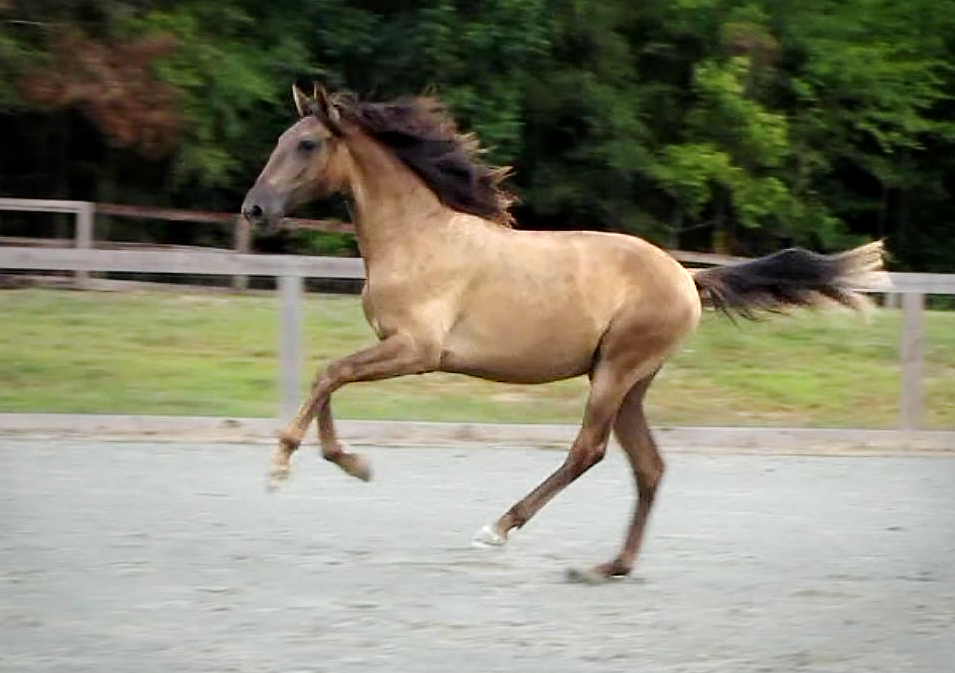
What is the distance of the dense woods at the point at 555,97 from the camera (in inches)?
796

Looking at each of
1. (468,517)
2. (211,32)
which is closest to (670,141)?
(211,32)

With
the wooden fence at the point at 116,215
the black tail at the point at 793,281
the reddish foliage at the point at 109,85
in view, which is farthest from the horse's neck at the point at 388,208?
the reddish foliage at the point at 109,85

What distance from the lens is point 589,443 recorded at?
24.3 feet

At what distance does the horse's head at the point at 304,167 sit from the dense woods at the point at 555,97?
1266 centimetres

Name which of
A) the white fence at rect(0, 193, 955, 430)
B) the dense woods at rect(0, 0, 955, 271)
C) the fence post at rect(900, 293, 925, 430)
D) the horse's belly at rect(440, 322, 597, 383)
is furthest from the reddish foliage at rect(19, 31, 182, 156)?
the horse's belly at rect(440, 322, 597, 383)

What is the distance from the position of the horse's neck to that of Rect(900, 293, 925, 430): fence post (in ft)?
19.1

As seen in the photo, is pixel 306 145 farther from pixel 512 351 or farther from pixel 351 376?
pixel 512 351

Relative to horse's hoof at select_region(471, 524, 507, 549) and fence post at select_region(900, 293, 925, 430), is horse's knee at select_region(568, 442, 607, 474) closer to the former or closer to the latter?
horse's hoof at select_region(471, 524, 507, 549)

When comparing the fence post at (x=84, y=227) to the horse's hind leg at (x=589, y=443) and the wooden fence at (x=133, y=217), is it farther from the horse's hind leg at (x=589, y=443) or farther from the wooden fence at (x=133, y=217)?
the horse's hind leg at (x=589, y=443)

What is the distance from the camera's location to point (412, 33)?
73.0 feet

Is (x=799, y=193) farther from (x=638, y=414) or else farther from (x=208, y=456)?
(x=638, y=414)

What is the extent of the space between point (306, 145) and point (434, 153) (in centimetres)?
61

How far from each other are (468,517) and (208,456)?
2.62 meters

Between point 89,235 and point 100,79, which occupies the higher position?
point 100,79
